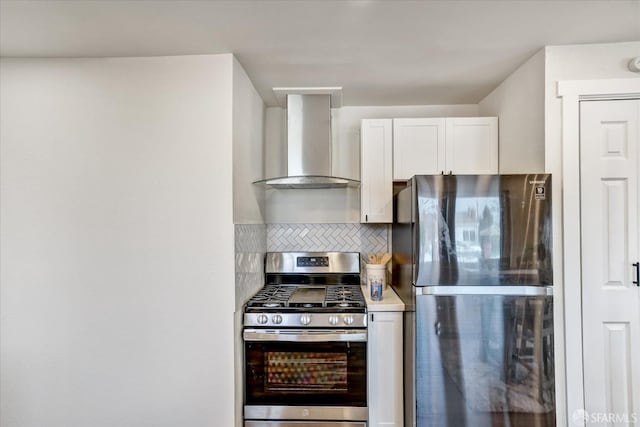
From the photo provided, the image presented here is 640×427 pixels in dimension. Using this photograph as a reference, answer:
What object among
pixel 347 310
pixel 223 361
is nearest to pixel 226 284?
pixel 223 361

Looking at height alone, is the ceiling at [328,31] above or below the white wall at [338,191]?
above

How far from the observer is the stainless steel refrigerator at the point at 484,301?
1715mm

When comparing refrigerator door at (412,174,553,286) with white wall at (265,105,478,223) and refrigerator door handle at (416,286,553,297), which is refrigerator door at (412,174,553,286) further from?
white wall at (265,105,478,223)

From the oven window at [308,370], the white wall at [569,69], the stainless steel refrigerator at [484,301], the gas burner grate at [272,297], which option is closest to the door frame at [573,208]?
the white wall at [569,69]

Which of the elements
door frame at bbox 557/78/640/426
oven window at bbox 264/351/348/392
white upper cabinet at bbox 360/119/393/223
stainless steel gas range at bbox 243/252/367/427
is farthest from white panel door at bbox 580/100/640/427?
oven window at bbox 264/351/348/392

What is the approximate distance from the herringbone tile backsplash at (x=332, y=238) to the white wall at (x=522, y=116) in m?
1.12

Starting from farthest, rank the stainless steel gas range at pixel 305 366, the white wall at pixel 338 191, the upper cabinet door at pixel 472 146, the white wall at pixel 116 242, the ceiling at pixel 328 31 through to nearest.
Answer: the white wall at pixel 338 191 → the upper cabinet door at pixel 472 146 → the stainless steel gas range at pixel 305 366 → the white wall at pixel 116 242 → the ceiling at pixel 328 31

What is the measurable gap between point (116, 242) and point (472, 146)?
2.58 m

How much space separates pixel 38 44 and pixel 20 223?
1.05 meters

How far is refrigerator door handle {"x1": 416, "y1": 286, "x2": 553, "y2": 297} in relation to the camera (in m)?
1.72

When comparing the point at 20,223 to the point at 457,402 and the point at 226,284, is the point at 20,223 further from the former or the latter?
the point at 457,402

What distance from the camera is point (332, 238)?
2.80 m

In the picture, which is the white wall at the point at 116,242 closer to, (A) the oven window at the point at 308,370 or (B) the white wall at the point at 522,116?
(A) the oven window at the point at 308,370

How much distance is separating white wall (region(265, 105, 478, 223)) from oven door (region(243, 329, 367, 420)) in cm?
110
